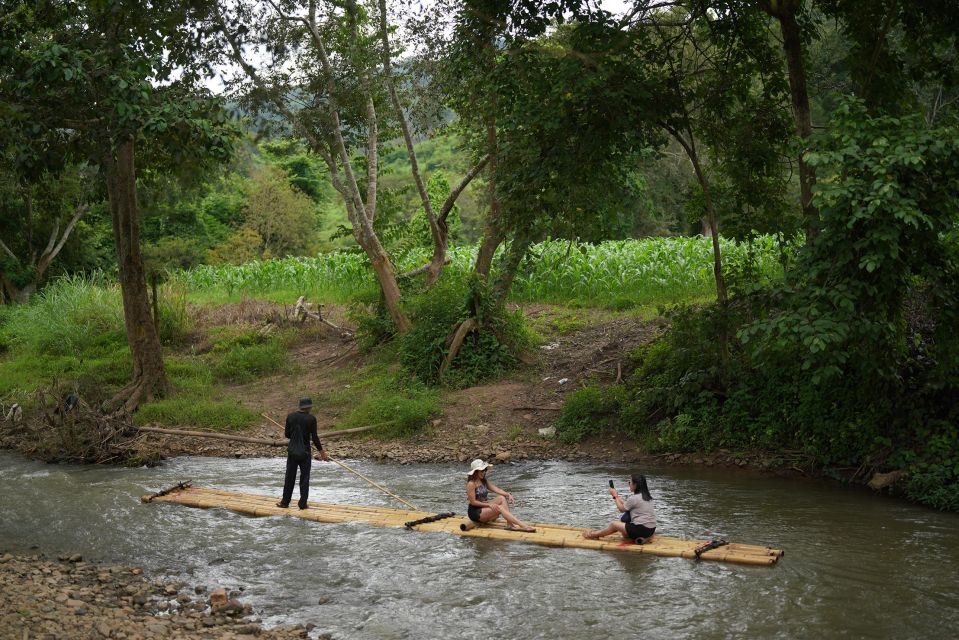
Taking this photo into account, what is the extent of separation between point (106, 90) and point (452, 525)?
23.4ft

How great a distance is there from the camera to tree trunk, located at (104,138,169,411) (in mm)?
18297

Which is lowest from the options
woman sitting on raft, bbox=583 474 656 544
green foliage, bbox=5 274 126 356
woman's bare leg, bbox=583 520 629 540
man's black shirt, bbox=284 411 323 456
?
woman's bare leg, bbox=583 520 629 540

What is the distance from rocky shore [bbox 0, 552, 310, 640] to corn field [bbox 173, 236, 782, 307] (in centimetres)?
1204

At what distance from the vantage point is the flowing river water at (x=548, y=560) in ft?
26.9

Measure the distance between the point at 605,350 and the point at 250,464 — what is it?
750 cm

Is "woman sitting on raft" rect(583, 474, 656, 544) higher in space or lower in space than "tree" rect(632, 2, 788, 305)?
lower

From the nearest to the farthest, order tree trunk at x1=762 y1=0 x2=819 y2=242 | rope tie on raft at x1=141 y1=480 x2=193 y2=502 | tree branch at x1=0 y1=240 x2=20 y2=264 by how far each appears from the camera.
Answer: rope tie on raft at x1=141 y1=480 x2=193 y2=502 → tree trunk at x1=762 y1=0 x2=819 y2=242 → tree branch at x1=0 y1=240 x2=20 y2=264

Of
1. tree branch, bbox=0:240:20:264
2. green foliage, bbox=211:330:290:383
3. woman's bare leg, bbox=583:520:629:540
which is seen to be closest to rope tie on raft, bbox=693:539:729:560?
woman's bare leg, bbox=583:520:629:540

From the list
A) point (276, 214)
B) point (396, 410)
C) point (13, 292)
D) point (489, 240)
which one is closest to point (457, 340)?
point (396, 410)

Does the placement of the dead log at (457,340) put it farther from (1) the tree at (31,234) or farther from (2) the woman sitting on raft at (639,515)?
(1) the tree at (31,234)

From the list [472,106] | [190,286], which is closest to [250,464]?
[472,106]

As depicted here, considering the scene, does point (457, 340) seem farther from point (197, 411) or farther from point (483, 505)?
point (483, 505)

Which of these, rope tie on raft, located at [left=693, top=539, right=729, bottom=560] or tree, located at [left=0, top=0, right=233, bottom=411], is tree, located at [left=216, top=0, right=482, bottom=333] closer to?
tree, located at [left=0, top=0, right=233, bottom=411]

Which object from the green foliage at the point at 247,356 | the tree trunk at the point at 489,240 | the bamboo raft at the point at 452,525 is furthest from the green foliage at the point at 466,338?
the bamboo raft at the point at 452,525
